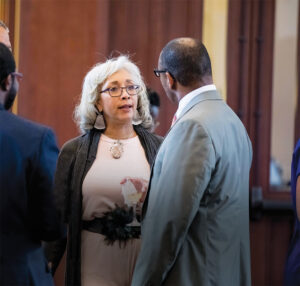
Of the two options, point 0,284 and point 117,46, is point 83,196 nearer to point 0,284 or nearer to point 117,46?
point 0,284

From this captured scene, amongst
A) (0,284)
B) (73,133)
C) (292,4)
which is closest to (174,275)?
(0,284)

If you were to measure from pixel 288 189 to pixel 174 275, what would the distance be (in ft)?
7.93

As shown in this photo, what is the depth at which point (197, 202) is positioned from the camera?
83.9 inches

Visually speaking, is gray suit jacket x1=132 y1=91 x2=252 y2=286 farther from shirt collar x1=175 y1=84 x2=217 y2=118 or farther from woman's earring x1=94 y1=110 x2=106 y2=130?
woman's earring x1=94 y1=110 x2=106 y2=130

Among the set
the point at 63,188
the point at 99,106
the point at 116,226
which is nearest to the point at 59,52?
the point at 99,106

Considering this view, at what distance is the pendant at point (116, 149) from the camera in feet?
9.24

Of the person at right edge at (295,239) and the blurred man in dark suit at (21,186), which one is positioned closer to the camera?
the blurred man in dark suit at (21,186)

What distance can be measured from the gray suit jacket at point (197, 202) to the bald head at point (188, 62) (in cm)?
9

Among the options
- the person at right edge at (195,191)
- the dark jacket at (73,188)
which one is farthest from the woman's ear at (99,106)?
the person at right edge at (195,191)

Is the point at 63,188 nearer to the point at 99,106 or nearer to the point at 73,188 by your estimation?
the point at 73,188

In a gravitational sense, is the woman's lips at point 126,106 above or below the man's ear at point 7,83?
below

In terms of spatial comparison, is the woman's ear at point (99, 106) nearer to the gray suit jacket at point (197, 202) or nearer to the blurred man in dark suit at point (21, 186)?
the gray suit jacket at point (197, 202)

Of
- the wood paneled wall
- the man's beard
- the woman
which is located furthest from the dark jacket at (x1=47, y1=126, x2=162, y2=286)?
→ the wood paneled wall

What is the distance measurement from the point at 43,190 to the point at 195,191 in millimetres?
534
